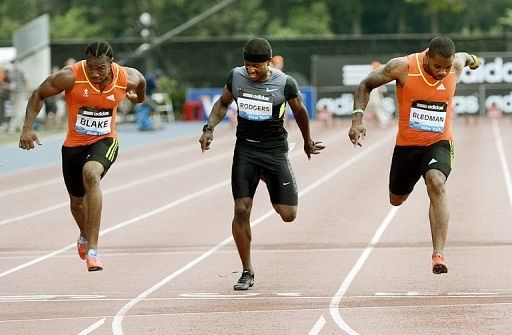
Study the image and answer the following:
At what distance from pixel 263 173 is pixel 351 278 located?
119 cm

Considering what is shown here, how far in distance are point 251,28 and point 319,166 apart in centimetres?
5405

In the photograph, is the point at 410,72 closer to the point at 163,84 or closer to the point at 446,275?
the point at 446,275

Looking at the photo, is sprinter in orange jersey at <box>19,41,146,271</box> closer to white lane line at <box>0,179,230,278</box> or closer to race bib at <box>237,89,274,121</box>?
race bib at <box>237,89,274,121</box>

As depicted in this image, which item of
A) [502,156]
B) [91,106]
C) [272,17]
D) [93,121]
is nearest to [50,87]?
[91,106]

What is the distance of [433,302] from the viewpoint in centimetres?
1038

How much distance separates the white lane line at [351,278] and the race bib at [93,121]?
234 centimetres

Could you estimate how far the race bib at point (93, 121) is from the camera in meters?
11.9

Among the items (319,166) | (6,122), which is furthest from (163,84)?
(319,166)

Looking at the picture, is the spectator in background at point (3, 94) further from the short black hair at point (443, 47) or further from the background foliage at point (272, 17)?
the background foliage at point (272, 17)

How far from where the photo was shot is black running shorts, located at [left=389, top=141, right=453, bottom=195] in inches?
457

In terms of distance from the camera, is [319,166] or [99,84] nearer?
[99,84]

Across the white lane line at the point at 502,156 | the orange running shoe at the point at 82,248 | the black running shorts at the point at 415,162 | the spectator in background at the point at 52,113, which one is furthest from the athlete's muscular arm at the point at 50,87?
the spectator in background at the point at 52,113

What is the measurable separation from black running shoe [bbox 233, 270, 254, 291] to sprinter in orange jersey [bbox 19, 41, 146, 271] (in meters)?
1.11

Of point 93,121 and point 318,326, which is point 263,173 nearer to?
point 93,121
